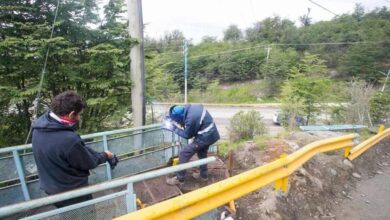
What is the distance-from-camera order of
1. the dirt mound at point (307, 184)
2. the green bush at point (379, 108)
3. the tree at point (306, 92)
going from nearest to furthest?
the dirt mound at point (307, 184) → the green bush at point (379, 108) → the tree at point (306, 92)

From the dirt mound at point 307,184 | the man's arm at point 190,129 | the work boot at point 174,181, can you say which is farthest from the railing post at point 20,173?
the dirt mound at point 307,184

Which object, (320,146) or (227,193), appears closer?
(227,193)

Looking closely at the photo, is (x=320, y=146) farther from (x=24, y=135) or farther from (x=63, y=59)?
(x=24, y=135)

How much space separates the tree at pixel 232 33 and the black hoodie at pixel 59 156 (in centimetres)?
7432

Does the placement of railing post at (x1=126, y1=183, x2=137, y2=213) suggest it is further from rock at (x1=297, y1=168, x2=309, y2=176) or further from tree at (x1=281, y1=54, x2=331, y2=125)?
tree at (x1=281, y1=54, x2=331, y2=125)

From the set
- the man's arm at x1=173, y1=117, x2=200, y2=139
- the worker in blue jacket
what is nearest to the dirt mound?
the worker in blue jacket

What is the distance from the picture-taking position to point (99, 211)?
2258 millimetres

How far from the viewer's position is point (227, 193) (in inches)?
102

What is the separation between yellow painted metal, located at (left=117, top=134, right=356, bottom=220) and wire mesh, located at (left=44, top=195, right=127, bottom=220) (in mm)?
442

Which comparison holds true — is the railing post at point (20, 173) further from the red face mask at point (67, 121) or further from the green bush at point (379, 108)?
the green bush at point (379, 108)

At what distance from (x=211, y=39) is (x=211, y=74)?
76.9 ft

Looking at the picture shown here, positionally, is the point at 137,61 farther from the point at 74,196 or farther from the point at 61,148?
the point at 74,196

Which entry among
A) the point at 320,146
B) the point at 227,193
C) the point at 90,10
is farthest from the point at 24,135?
the point at 320,146

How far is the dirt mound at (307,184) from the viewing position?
3439 millimetres
